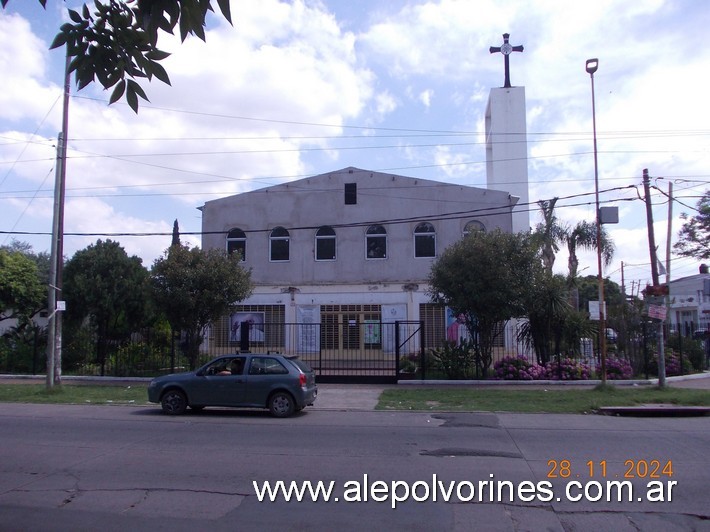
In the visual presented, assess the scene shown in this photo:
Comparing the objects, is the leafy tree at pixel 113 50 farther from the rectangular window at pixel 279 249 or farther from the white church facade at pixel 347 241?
the rectangular window at pixel 279 249

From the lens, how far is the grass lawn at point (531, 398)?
51.6ft

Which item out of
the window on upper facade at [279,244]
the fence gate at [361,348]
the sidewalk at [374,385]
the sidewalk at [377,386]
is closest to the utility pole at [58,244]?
the sidewalk at [374,385]

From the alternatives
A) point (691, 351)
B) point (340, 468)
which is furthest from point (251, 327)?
point (340, 468)

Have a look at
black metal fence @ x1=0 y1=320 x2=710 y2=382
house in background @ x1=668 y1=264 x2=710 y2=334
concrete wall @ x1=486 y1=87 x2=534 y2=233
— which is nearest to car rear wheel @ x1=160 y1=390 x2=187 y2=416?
black metal fence @ x1=0 y1=320 x2=710 y2=382

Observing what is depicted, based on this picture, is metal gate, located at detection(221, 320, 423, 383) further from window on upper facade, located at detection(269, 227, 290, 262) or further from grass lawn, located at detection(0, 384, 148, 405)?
grass lawn, located at detection(0, 384, 148, 405)

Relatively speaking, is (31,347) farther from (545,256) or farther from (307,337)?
(545,256)

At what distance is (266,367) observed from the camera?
14.5 metres

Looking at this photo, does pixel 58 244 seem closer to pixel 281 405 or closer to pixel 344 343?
pixel 281 405

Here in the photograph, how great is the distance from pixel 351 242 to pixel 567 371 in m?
13.4

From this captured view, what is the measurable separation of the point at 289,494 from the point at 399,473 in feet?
5.41

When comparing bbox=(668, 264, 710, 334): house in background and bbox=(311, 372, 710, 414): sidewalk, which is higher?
bbox=(668, 264, 710, 334): house in background

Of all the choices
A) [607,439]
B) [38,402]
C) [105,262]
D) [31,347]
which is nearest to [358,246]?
[105,262]

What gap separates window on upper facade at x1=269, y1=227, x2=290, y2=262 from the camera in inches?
1261

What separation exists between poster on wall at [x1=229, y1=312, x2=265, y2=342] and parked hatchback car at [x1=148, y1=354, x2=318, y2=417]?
12.8 m
